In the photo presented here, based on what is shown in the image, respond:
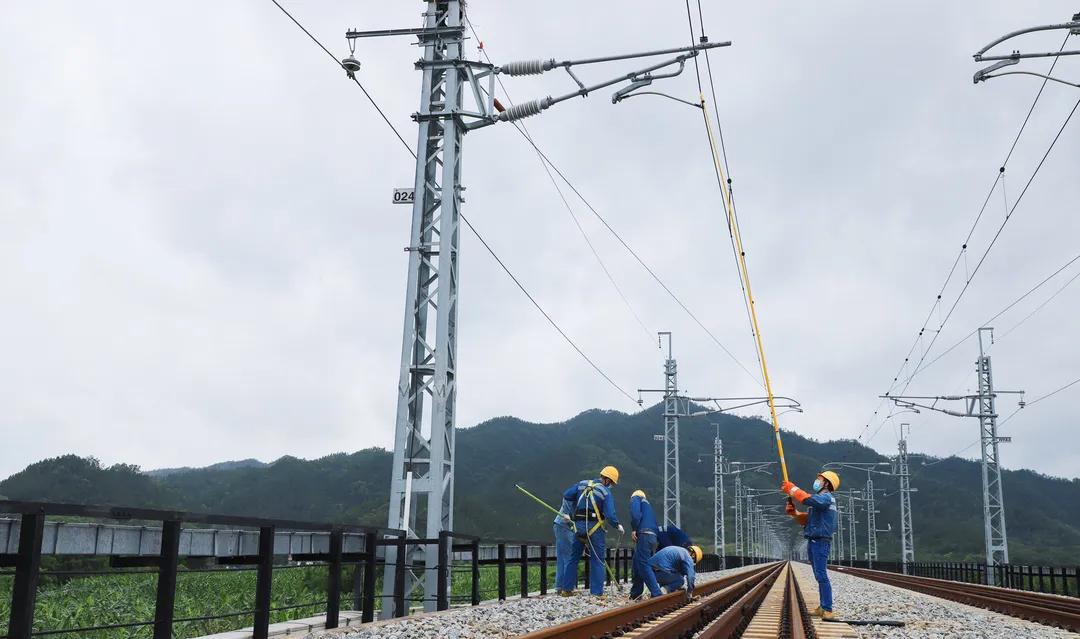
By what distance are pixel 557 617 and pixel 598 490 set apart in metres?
3.60

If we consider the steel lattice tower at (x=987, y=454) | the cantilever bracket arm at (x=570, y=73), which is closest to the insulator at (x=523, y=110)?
the cantilever bracket arm at (x=570, y=73)

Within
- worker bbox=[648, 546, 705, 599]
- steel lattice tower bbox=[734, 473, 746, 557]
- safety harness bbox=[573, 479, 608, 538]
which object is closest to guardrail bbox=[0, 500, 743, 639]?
safety harness bbox=[573, 479, 608, 538]

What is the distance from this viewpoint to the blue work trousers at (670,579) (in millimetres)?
14531

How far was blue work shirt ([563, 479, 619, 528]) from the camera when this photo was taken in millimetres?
14180

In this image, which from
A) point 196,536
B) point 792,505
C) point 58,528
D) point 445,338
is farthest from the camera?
point 445,338

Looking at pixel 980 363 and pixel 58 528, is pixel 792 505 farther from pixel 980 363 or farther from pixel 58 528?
pixel 980 363

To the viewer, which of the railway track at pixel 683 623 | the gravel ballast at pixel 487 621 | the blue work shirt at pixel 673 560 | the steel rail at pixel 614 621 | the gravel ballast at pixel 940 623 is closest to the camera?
the steel rail at pixel 614 621

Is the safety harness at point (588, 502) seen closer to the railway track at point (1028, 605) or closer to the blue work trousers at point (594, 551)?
the blue work trousers at point (594, 551)

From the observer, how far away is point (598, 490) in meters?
14.2

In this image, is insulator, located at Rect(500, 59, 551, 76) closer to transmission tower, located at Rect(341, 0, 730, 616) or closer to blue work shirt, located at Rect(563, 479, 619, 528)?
transmission tower, located at Rect(341, 0, 730, 616)

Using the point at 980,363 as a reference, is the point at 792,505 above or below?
below

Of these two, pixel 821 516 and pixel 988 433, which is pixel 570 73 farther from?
pixel 988 433

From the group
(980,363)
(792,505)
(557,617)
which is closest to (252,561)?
(557,617)

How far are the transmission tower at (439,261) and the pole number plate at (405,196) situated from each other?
3 centimetres
